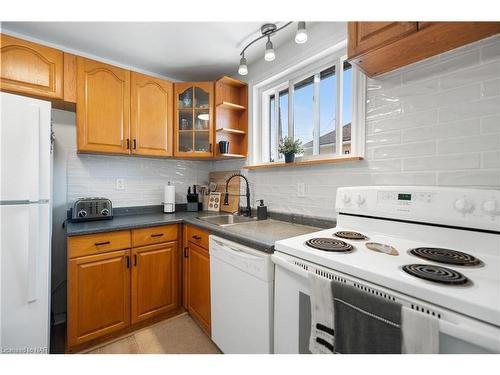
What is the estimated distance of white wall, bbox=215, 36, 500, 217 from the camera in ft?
3.12

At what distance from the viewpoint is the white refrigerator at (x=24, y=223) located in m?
1.11

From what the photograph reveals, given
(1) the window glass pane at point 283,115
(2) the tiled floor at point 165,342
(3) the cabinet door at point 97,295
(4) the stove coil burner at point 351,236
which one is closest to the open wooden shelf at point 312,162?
(1) the window glass pane at point 283,115

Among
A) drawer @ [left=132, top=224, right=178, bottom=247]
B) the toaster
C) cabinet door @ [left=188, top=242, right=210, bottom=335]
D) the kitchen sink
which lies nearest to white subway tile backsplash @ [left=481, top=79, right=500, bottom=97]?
the kitchen sink

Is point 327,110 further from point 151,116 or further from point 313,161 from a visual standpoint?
point 151,116

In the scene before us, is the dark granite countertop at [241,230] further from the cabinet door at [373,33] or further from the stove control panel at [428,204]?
the cabinet door at [373,33]

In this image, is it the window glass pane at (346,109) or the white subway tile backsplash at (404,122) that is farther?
the window glass pane at (346,109)

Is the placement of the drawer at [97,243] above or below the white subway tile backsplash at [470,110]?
below

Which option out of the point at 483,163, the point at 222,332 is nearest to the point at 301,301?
the point at 222,332

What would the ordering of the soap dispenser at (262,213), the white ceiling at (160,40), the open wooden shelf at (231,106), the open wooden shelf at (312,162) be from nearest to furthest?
the open wooden shelf at (312,162) < the white ceiling at (160,40) < the soap dispenser at (262,213) < the open wooden shelf at (231,106)

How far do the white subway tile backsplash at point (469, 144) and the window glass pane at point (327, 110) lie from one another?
67cm

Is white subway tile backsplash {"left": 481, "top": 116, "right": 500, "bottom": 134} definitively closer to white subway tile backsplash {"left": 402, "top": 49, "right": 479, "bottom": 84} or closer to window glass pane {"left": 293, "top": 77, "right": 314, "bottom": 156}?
white subway tile backsplash {"left": 402, "top": 49, "right": 479, "bottom": 84}

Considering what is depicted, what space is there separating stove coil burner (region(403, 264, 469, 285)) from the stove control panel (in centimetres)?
35

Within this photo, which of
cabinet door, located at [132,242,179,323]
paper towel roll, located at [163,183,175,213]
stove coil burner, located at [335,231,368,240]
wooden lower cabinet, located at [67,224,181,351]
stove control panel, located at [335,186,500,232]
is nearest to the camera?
stove control panel, located at [335,186,500,232]

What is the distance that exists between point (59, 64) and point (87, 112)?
0.37 metres
